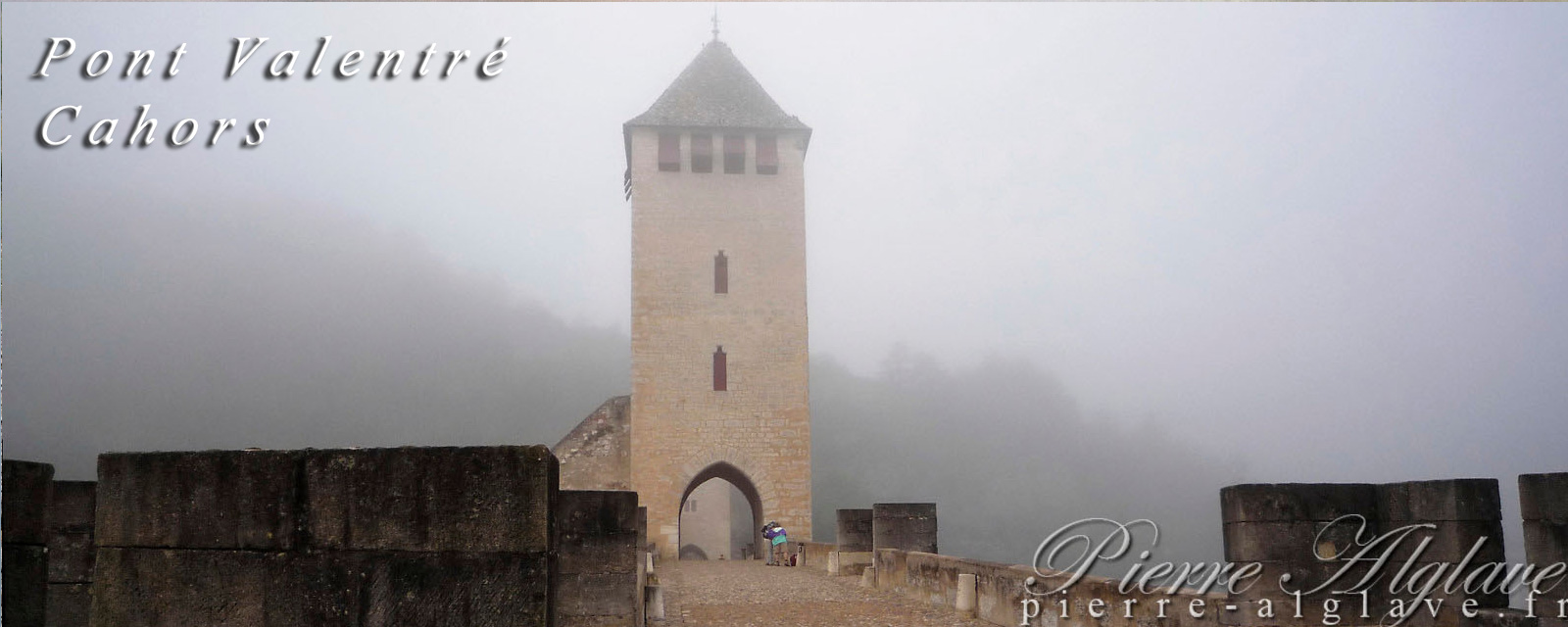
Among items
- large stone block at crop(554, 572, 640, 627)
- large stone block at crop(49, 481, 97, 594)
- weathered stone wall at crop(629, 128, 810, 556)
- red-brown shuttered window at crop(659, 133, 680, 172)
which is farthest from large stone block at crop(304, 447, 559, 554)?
red-brown shuttered window at crop(659, 133, 680, 172)

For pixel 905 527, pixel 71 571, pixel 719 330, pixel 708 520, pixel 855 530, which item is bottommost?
pixel 708 520

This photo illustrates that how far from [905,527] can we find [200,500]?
12.3 meters

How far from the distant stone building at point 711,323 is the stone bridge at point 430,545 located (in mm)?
16625

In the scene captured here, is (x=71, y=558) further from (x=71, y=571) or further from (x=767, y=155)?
(x=767, y=155)

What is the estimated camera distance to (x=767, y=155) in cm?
2764

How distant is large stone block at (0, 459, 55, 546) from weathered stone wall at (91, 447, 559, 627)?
164 centimetres

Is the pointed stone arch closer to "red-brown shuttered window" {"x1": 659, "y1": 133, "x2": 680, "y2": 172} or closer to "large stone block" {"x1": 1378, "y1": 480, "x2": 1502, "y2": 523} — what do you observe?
"red-brown shuttered window" {"x1": 659, "y1": 133, "x2": 680, "y2": 172}

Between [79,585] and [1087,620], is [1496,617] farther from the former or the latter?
[79,585]

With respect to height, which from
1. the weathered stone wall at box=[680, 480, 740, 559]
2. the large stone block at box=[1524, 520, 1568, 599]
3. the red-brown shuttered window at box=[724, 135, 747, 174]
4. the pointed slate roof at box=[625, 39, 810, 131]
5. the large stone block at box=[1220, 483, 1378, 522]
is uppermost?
the pointed slate roof at box=[625, 39, 810, 131]

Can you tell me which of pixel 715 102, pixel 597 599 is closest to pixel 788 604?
pixel 597 599

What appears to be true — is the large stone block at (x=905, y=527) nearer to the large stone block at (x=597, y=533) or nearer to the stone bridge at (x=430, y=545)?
the stone bridge at (x=430, y=545)

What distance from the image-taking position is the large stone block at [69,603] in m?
6.87

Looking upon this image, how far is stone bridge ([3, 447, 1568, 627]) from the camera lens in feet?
12.0

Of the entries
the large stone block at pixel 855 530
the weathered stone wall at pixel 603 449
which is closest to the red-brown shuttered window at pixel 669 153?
the weathered stone wall at pixel 603 449
